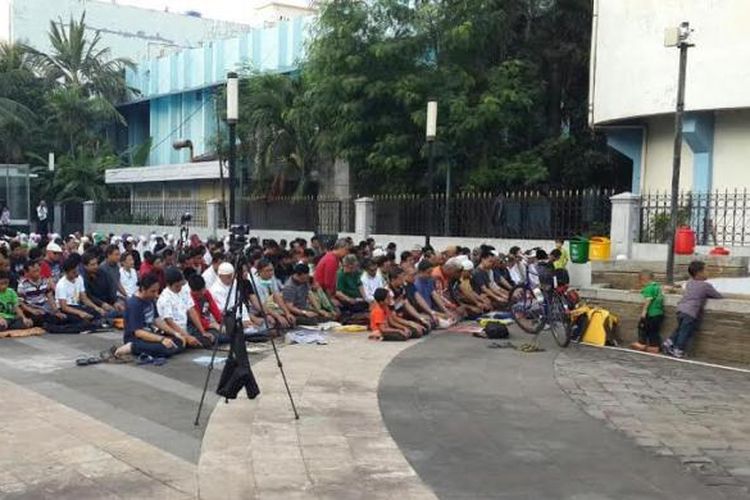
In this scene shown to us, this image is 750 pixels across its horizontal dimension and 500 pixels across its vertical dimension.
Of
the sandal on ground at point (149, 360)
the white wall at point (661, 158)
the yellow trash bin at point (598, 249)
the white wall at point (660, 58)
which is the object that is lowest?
the sandal on ground at point (149, 360)

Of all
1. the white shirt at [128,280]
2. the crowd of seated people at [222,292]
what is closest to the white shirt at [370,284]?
the crowd of seated people at [222,292]

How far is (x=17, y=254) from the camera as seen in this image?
45.4 ft

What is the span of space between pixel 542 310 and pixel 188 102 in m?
27.4

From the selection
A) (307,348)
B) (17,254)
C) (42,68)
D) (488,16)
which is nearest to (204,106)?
(42,68)

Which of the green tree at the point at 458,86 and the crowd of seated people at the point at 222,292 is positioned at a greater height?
the green tree at the point at 458,86

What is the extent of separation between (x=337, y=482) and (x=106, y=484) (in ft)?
5.00

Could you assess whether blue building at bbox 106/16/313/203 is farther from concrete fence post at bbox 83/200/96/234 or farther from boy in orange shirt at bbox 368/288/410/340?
boy in orange shirt at bbox 368/288/410/340

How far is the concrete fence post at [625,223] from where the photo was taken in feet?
55.4

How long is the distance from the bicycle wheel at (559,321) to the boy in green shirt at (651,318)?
1.02 meters

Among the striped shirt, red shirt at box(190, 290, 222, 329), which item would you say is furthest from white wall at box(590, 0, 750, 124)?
the striped shirt

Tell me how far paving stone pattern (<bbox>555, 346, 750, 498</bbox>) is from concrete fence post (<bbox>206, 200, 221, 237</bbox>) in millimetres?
17562

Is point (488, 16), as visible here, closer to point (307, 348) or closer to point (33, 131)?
point (307, 348)

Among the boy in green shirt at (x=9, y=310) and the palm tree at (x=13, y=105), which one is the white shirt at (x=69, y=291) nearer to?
the boy in green shirt at (x=9, y=310)

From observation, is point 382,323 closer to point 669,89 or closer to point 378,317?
point 378,317
